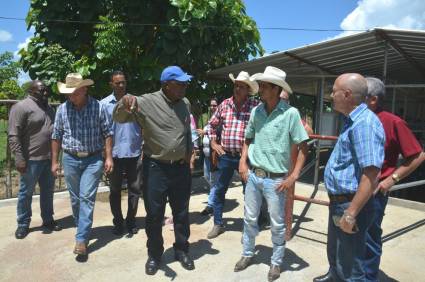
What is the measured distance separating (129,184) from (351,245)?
2.99m

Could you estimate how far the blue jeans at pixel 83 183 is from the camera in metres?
4.03

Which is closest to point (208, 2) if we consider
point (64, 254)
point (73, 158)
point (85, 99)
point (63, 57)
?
point (63, 57)

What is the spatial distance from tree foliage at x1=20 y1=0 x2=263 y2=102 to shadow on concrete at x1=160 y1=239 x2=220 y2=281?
3.26 meters

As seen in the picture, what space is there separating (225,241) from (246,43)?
4.54 metres

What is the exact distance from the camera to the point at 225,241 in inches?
177

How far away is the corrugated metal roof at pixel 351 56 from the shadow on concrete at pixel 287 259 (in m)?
3.60

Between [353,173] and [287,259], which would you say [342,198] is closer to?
[353,173]

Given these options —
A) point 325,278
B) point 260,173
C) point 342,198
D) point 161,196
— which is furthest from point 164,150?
point 325,278

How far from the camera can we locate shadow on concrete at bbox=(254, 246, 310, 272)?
3.81 metres

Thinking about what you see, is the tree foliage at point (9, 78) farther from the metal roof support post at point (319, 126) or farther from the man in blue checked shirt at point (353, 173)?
the man in blue checked shirt at point (353, 173)

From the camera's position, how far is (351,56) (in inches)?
302

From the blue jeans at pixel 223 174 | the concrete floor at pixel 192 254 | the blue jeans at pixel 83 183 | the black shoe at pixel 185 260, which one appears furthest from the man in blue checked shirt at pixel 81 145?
the blue jeans at pixel 223 174

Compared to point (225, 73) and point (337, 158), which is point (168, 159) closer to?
point (337, 158)

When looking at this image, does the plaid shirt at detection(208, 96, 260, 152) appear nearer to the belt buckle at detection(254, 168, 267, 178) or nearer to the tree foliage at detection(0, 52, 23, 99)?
the belt buckle at detection(254, 168, 267, 178)
